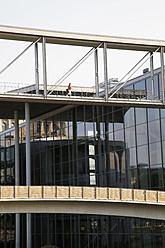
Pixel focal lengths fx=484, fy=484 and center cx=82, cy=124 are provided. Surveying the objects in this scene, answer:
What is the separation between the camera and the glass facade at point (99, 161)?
39.2 meters

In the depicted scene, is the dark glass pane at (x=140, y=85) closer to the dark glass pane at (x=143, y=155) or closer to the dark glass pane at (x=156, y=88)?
the dark glass pane at (x=156, y=88)

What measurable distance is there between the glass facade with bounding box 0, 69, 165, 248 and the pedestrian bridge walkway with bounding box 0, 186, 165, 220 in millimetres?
7661

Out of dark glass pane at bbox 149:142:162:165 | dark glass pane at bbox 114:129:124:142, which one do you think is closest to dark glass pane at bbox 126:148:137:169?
dark glass pane at bbox 114:129:124:142

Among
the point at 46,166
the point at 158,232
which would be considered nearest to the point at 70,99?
the point at 158,232

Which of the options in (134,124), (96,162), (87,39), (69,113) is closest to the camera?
(87,39)

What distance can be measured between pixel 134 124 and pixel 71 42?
8.97 meters

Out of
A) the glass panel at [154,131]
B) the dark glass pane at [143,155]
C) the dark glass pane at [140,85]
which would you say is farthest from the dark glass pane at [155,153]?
the dark glass pane at [140,85]

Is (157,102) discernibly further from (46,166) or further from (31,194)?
(46,166)

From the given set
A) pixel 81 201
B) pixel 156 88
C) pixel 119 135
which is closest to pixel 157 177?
pixel 119 135

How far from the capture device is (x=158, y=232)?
37.9m

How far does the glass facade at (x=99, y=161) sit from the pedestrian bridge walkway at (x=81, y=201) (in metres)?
7.66

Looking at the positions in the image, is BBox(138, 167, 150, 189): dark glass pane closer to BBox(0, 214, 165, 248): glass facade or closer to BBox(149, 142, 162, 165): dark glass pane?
BBox(149, 142, 162, 165): dark glass pane

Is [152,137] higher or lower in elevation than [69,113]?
lower

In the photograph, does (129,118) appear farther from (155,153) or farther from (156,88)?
(155,153)
